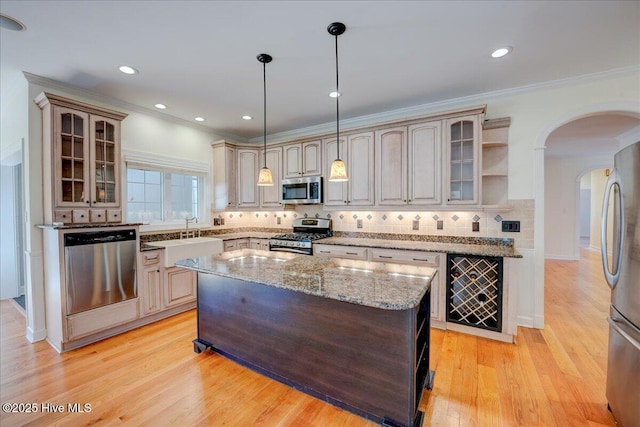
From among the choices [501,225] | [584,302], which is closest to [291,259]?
[501,225]

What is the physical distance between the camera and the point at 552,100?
9.96 ft

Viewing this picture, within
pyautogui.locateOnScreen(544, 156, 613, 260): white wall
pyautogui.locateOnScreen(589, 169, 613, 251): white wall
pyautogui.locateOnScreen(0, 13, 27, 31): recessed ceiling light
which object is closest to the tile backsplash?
pyautogui.locateOnScreen(0, 13, 27, 31): recessed ceiling light

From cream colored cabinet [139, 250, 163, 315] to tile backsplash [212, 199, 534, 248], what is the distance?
1399 millimetres

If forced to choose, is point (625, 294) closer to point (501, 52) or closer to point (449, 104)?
point (501, 52)

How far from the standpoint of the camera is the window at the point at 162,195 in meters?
3.77

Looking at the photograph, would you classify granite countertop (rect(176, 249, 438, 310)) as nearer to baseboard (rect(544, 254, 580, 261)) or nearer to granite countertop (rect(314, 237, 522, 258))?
granite countertop (rect(314, 237, 522, 258))

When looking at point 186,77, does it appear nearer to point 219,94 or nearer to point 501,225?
point 219,94

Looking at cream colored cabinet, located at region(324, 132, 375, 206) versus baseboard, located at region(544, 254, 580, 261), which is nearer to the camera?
cream colored cabinet, located at region(324, 132, 375, 206)

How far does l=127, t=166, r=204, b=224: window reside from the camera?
377 cm

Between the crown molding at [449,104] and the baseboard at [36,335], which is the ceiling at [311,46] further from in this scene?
the baseboard at [36,335]

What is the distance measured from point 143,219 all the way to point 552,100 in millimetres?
5265

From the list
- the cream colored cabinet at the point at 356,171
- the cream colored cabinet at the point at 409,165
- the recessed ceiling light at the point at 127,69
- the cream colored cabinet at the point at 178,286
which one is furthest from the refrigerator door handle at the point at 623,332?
the recessed ceiling light at the point at 127,69

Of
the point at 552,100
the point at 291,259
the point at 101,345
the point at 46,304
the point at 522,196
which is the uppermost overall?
the point at 552,100

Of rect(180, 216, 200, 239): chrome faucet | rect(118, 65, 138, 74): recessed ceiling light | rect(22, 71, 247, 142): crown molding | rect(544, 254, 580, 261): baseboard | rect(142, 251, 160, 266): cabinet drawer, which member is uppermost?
rect(118, 65, 138, 74): recessed ceiling light
